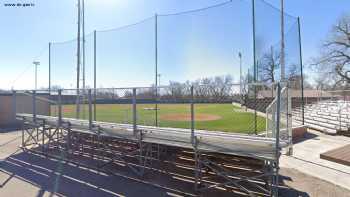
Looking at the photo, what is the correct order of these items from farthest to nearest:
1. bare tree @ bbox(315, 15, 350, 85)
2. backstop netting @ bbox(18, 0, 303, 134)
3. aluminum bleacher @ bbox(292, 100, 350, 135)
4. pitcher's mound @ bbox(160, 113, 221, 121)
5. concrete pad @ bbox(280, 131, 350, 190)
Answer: bare tree @ bbox(315, 15, 350, 85)
pitcher's mound @ bbox(160, 113, 221, 121)
aluminum bleacher @ bbox(292, 100, 350, 135)
backstop netting @ bbox(18, 0, 303, 134)
concrete pad @ bbox(280, 131, 350, 190)

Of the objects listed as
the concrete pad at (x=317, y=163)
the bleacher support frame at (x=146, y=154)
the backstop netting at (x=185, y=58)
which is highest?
the backstop netting at (x=185, y=58)

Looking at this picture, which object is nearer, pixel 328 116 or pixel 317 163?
pixel 317 163

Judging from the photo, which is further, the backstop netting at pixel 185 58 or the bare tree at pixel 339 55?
the bare tree at pixel 339 55

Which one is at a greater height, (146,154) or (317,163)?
(146,154)

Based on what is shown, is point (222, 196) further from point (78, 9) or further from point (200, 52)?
point (78, 9)

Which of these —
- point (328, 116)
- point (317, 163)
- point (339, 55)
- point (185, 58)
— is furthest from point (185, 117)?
point (339, 55)

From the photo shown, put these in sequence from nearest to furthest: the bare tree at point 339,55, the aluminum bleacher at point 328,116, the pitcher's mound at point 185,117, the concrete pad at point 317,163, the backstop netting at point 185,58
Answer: the concrete pad at point 317,163 → the backstop netting at point 185,58 → the aluminum bleacher at point 328,116 → the pitcher's mound at point 185,117 → the bare tree at point 339,55

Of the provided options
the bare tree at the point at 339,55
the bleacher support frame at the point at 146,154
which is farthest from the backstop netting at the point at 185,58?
the bare tree at the point at 339,55

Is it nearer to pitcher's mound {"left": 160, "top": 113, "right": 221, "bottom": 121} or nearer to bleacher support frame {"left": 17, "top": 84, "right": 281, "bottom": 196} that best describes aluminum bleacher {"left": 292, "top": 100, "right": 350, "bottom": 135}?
pitcher's mound {"left": 160, "top": 113, "right": 221, "bottom": 121}

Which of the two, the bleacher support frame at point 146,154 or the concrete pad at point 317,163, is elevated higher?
the bleacher support frame at point 146,154

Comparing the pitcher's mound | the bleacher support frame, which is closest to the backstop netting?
the bleacher support frame

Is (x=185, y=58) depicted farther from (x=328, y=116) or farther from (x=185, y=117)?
(x=328, y=116)

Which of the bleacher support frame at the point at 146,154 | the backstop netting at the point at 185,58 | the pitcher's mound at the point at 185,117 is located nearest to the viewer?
the bleacher support frame at the point at 146,154

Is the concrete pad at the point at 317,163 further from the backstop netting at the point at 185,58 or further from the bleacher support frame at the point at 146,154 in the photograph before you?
the bleacher support frame at the point at 146,154
